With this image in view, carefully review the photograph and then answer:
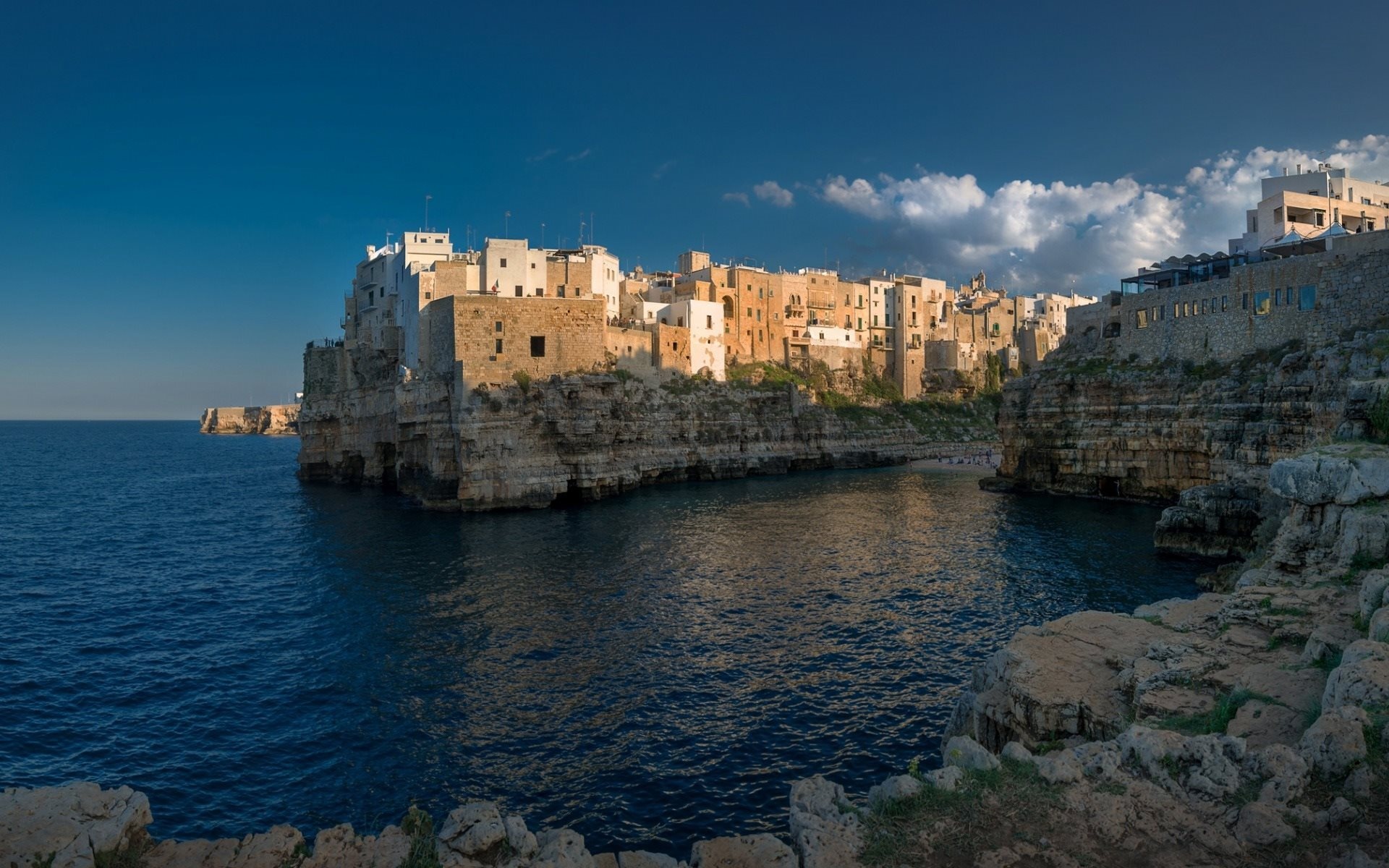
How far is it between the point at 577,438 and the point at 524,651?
1252 inches

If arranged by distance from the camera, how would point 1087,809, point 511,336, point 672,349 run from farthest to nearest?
1. point 672,349
2. point 511,336
3. point 1087,809

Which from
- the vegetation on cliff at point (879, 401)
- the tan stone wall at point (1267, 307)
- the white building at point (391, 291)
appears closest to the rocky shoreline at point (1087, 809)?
the tan stone wall at point (1267, 307)

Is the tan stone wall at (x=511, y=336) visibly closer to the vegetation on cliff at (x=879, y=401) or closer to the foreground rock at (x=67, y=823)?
the vegetation on cliff at (x=879, y=401)

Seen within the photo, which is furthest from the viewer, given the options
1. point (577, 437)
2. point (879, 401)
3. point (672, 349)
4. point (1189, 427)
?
point (879, 401)

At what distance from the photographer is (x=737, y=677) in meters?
19.4

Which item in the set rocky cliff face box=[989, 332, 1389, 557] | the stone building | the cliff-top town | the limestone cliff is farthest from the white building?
the stone building

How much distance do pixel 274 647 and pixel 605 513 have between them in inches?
1008

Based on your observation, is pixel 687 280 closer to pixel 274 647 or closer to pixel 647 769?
pixel 274 647

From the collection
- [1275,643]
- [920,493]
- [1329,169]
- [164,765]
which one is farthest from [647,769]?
[1329,169]

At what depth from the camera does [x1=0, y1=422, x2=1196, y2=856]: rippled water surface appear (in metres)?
14.5

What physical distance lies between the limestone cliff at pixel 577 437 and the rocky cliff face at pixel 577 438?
0.33ft

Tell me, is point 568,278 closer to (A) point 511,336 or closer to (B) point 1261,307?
(A) point 511,336

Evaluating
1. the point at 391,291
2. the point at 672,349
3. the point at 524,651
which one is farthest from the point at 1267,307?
the point at 391,291

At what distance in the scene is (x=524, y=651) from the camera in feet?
71.1
